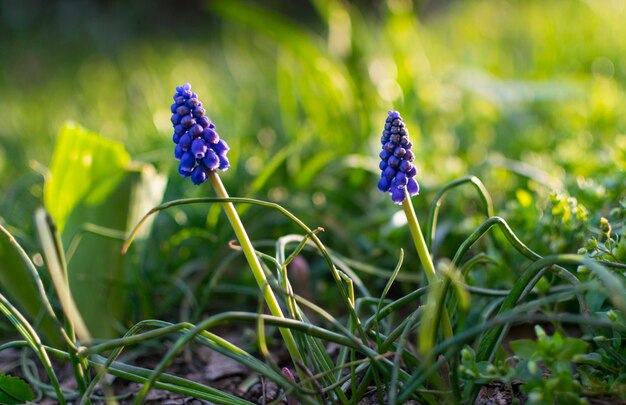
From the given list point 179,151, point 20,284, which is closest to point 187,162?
point 179,151

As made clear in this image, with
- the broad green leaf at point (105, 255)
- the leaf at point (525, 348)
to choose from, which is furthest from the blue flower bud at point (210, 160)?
the broad green leaf at point (105, 255)

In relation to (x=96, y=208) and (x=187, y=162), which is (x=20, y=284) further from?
(x=187, y=162)

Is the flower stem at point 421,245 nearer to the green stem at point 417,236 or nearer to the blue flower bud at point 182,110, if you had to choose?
the green stem at point 417,236

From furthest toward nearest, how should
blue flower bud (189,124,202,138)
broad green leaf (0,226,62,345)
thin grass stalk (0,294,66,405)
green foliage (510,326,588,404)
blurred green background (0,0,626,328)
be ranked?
blurred green background (0,0,626,328) < broad green leaf (0,226,62,345) < thin grass stalk (0,294,66,405) < blue flower bud (189,124,202,138) < green foliage (510,326,588,404)

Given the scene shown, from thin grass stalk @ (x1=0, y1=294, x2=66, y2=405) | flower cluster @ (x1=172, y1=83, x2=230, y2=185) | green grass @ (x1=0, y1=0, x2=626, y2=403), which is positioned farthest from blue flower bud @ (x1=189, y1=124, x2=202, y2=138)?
thin grass stalk @ (x1=0, y1=294, x2=66, y2=405)

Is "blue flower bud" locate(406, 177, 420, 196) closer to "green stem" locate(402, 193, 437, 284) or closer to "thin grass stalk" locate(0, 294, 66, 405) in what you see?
"green stem" locate(402, 193, 437, 284)

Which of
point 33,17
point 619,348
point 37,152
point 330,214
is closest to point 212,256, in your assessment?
point 330,214

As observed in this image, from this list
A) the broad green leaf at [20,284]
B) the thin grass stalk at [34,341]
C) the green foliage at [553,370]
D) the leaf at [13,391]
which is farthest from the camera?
the broad green leaf at [20,284]

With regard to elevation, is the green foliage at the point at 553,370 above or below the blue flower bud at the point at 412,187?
below
